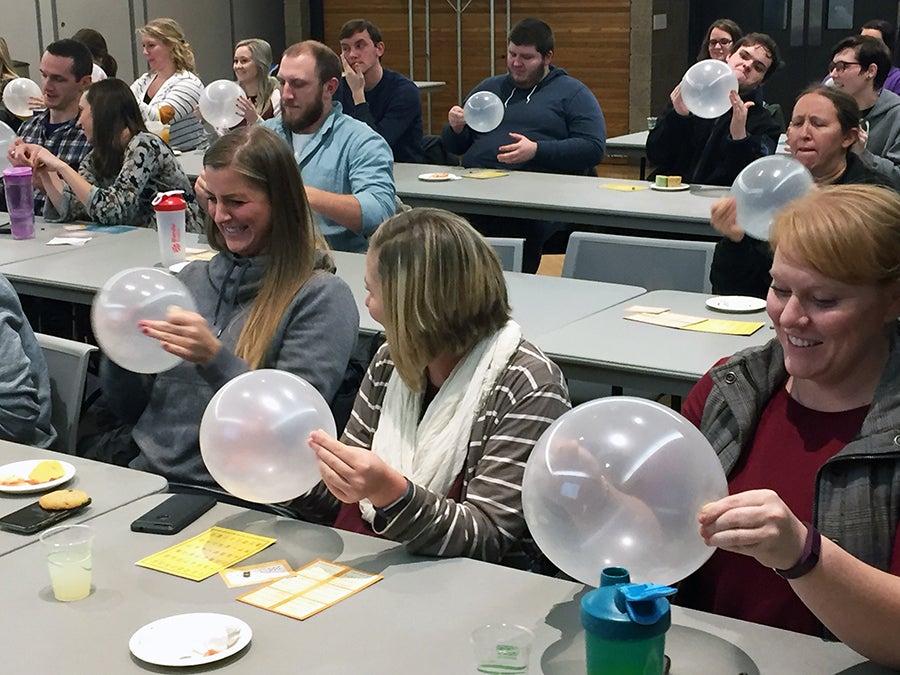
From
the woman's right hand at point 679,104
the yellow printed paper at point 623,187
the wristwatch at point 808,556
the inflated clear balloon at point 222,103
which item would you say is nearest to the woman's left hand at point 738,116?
the woman's right hand at point 679,104

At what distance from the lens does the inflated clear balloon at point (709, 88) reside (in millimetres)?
5180

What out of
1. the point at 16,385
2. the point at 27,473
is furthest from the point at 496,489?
the point at 16,385

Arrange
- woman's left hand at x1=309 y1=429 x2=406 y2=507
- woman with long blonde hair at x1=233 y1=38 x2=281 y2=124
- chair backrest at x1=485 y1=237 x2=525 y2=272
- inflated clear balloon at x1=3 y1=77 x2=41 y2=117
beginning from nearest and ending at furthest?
woman's left hand at x1=309 y1=429 x2=406 y2=507, chair backrest at x1=485 y1=237 x2=525 y2=272, inflated clear balloon at x1=3 y1=77 x2=41 y2=117, woman with long blonde hair at x1=233 y1=38 x2=281 y2=124

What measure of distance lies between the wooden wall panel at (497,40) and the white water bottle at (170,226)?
7069 millimetres

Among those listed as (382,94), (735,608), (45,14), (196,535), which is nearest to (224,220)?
(196,535)

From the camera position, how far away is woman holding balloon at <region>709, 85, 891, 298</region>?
11.6 ft

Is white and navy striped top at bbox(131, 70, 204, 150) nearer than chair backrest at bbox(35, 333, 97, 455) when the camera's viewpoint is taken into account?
No

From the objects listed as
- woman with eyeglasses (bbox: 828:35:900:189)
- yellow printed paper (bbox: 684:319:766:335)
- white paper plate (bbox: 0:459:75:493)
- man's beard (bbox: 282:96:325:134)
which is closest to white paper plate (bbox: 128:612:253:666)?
white paper plate (bbox: 0:459:75:493)

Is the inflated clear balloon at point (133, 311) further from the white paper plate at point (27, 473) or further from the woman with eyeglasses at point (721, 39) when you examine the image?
the woman with eyeglasses at point (721, 39)

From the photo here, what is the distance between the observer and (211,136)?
7016 millimetres

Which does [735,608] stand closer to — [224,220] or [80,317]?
[224,220]

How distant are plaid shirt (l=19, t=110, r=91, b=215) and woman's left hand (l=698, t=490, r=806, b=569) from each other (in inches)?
158

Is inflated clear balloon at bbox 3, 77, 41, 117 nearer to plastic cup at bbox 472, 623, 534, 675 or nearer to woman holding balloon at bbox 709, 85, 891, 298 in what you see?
woman holding balloon at bbox 709, 85, 891, 298

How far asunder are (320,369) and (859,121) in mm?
2183
